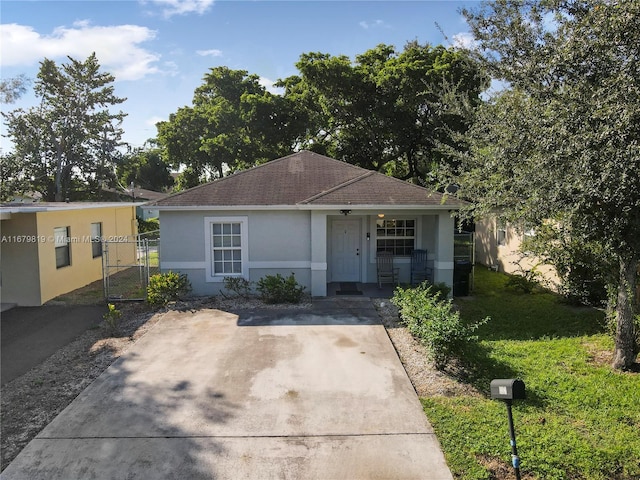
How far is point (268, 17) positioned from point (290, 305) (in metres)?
7.42

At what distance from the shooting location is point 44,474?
429cm

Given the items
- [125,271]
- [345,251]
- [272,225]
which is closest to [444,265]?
[345,251]

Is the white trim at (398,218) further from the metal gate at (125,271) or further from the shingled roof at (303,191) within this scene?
the metal gate at (125,271)

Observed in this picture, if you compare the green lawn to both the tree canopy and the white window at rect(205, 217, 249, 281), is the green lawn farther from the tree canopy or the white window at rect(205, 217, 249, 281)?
the tree canopy

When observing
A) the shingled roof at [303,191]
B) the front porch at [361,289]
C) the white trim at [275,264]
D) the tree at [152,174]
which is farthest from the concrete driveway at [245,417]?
the tree at [152,174]

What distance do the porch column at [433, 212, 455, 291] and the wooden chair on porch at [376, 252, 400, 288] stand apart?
1.45 m

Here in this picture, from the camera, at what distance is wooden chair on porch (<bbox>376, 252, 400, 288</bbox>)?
12656 millimetres

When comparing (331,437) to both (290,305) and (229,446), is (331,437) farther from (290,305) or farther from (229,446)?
(290,305)

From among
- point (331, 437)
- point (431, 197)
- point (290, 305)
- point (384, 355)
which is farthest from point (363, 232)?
point (331, 437)

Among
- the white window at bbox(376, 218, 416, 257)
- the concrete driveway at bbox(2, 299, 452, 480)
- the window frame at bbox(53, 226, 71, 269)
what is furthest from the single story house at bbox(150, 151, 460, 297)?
the concrete driveway at bbox(2, 299, 452, 480)

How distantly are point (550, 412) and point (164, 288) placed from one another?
8.84 metres

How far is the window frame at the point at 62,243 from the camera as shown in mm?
12249

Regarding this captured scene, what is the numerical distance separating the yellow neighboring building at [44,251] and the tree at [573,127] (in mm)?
10823

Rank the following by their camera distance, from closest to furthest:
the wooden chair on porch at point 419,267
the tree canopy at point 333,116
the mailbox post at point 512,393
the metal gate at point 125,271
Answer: the mailbox post at point 512,393 → the metal gate at point 125,271 → the wooden chair on porch at point 419,267 → the tree canopy at point 333,116
